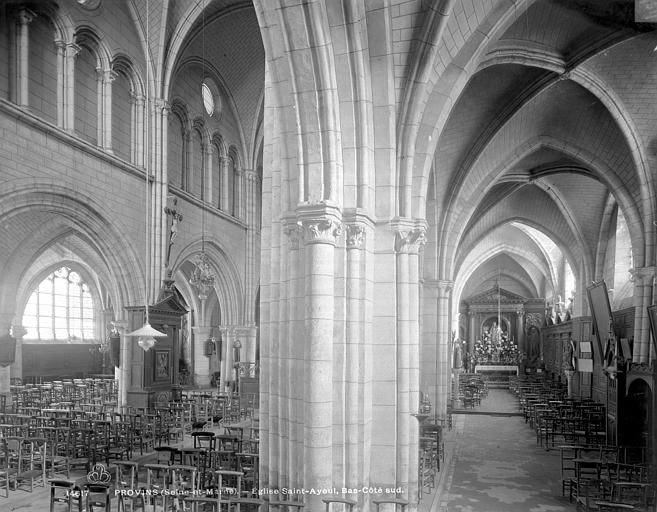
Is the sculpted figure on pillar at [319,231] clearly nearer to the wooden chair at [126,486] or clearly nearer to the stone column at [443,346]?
the wooden chair at [126,486]

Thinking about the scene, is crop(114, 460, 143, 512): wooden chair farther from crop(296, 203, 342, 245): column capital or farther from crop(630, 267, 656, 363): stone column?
crop(630, 267, 656, 363): stone column

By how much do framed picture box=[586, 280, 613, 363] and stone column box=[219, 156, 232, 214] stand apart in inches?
549

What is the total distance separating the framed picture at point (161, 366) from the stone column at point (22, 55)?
8293 mm

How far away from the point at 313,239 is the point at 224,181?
17864 millimetres

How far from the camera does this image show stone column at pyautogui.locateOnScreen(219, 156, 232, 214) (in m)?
25.6

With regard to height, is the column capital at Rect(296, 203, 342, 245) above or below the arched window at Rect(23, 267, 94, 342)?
above

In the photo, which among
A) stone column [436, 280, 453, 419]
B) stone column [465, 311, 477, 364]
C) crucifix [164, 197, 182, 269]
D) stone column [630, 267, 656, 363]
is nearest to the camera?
stone column [630, 267, 656, 363]

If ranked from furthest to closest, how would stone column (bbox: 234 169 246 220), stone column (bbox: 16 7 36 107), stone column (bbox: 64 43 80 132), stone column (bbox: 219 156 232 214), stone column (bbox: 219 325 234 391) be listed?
stone column (bbox: 234 169 246 220) < stone column (bbox: 219 325 234 391) < stone column (bbox: 219 156 232 214) < stone column (bbox: 64 43 80 132) < stone column (bbox: 16 7 36 107)

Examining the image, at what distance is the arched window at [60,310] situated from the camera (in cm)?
3147

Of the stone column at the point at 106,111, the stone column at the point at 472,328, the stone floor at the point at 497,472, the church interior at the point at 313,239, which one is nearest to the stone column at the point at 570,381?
the church interior at the point at 313,239

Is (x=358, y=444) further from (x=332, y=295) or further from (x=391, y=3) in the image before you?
(x=391, y=3)

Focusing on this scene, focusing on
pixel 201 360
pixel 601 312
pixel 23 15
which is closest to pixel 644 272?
pixel 601 312

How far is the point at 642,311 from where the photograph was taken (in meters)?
19.3

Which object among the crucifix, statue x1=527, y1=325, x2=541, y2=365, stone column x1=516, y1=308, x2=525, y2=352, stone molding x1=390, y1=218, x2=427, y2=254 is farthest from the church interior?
stone column x1=516, y1=308, x2=525, y2=352
